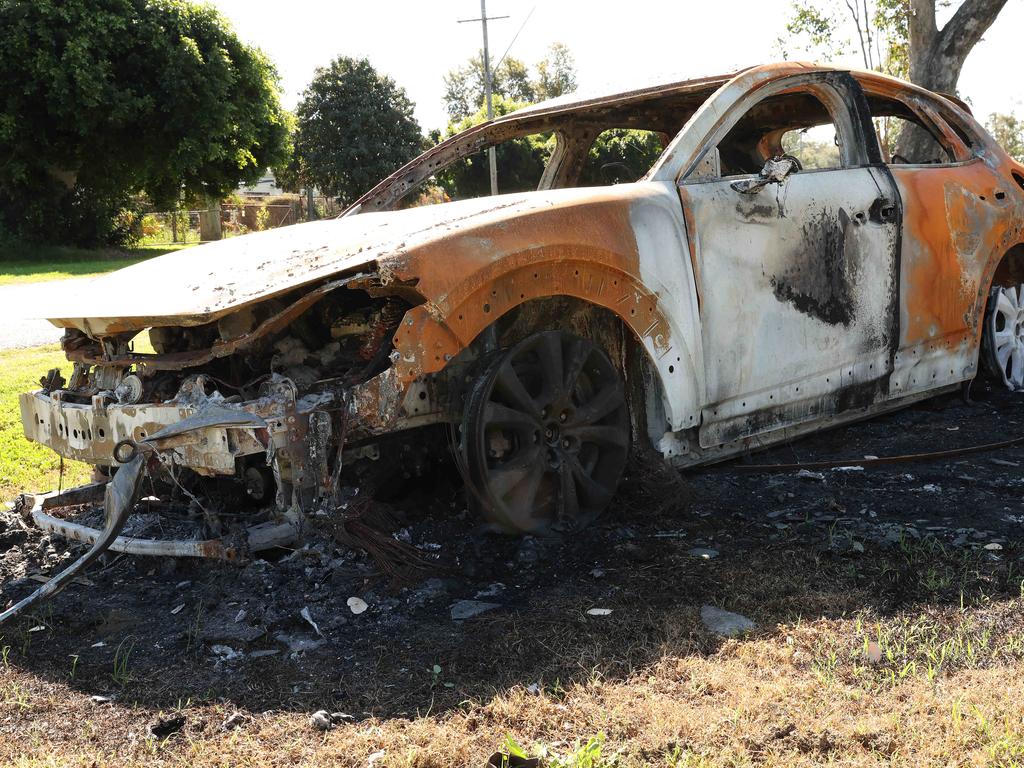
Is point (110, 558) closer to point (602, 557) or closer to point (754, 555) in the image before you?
point (602, 557)

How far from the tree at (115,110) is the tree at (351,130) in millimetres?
12499

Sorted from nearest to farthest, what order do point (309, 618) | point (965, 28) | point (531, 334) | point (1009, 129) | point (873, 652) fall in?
1. point (873, 652)
2. point (309, 618)
3. point (531, 334)
4. point (965, 28)
5. point (1009, 129)

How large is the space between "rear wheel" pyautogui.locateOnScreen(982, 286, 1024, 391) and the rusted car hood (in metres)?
3.09

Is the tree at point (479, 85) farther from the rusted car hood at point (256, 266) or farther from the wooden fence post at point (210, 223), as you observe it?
the rusted car hood at point (256, 266)

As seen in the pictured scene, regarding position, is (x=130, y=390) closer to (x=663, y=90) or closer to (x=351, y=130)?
(x=663, y=90)

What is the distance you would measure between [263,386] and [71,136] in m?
27.5

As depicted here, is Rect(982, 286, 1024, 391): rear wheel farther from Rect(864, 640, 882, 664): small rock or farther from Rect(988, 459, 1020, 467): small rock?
Rect(864, 640, 882, 664): small rock

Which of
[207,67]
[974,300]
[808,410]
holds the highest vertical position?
[207,67]

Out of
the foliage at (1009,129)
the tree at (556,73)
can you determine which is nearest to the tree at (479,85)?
the tree at (556,73)

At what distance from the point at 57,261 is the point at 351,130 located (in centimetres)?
2036

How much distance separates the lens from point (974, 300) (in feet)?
17.8

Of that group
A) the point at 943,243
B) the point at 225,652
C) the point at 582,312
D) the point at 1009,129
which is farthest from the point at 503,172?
the point at 1009,129

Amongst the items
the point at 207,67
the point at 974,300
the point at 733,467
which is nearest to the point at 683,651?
the point at 733,467

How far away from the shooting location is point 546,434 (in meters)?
3.77
